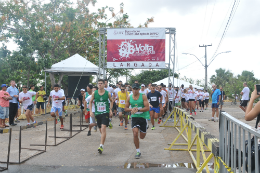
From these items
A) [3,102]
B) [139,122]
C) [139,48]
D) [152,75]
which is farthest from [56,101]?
[152,75]

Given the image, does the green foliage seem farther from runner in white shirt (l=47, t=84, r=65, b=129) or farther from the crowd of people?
runner in white shirt (l=47, t=84, r=65, b=129)

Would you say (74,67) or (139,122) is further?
(74,67)

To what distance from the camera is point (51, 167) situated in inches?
206

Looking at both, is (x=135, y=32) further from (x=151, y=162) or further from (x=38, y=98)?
(x=151, y=162)

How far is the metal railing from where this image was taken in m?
2.62

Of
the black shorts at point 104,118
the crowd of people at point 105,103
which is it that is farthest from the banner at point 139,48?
the black shorts at point 104,118

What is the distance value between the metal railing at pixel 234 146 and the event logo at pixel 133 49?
987 cm

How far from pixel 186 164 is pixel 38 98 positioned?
11367 mm

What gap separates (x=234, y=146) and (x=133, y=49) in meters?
10.5

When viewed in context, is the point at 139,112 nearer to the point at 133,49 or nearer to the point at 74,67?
the point at 133,49

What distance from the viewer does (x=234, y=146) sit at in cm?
284

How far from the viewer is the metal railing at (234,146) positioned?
262 centimetres

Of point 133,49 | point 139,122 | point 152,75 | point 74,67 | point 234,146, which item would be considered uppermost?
point 152,75

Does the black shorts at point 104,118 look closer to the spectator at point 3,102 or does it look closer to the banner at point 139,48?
the spectator at point 3,102
